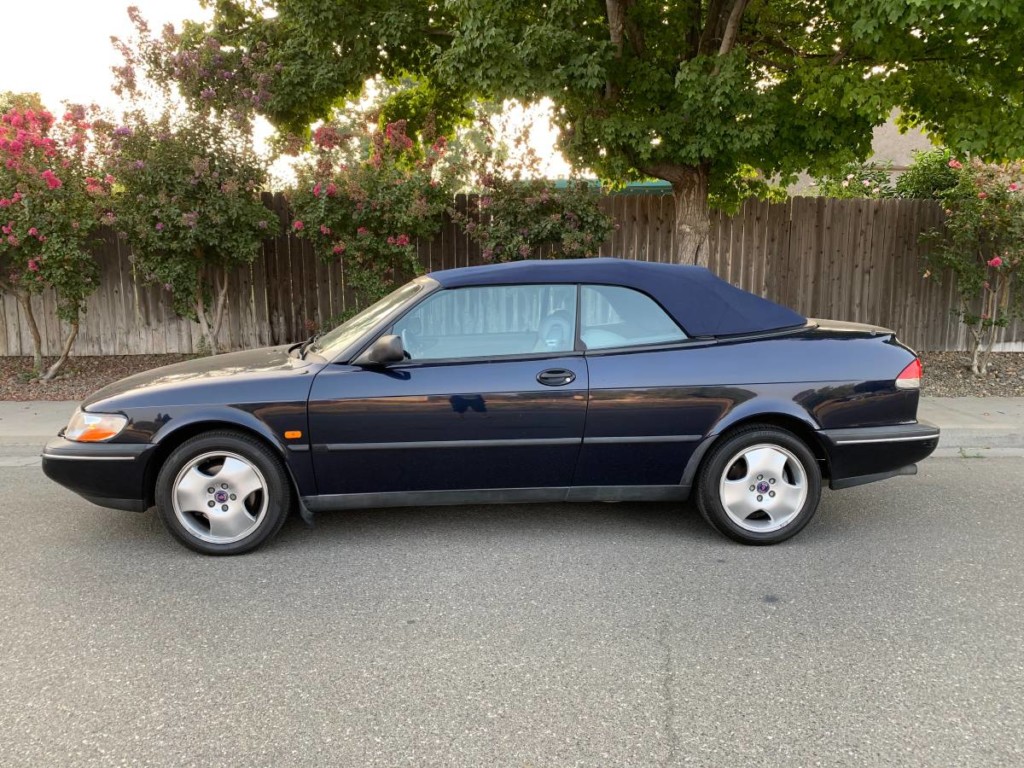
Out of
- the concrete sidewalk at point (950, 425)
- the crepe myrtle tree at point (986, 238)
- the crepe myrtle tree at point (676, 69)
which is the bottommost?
the concrete sidewalk at point (950, 425)

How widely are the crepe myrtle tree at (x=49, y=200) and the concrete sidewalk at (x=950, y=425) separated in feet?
5.02

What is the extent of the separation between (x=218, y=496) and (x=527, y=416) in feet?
5.71

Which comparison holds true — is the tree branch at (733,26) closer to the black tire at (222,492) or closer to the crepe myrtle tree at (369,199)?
the crepe myrtle tree at (369,199)

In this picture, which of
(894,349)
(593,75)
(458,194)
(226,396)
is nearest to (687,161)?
(593,75)

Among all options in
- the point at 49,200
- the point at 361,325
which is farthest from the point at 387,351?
the point at 49,200

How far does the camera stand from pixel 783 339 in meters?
4.45

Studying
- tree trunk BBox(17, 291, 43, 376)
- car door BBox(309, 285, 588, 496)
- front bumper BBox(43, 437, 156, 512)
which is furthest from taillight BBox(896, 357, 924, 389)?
tree trunk BBox(17, 291, 43, 376)

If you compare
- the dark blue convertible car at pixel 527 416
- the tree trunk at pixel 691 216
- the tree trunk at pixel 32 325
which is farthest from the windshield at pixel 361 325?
the tree trunk at pixel 32 325

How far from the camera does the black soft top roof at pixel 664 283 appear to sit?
4445mm

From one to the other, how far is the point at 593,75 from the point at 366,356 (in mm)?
4678

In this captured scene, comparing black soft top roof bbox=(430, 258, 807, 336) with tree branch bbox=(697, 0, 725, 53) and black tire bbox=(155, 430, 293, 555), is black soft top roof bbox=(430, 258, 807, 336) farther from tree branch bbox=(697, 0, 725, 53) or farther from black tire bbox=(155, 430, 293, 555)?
tree branch bbox=(697, 0, 725, 53)

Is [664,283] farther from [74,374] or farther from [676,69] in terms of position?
[74,374]

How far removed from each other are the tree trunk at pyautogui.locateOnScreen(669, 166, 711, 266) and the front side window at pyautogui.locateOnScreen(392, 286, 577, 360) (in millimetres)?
5287

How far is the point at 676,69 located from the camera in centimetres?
888
